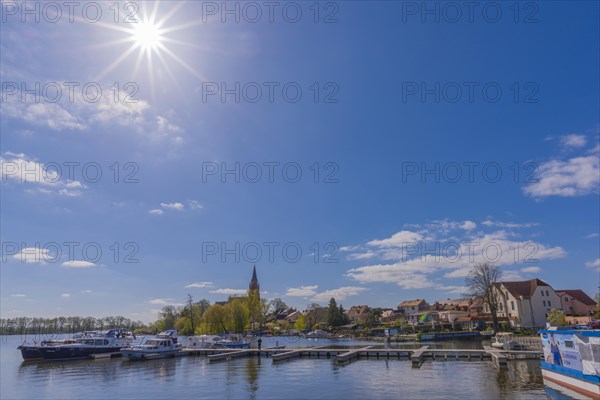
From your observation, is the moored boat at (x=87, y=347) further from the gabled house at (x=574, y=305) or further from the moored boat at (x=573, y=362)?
the gabled house at (x=574, y=305)

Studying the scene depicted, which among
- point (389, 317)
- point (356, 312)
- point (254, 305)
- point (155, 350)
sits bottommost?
point (389, 317)

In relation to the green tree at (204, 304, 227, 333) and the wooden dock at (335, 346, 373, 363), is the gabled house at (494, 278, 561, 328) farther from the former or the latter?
the green tree at (204, 304, 227, 333)

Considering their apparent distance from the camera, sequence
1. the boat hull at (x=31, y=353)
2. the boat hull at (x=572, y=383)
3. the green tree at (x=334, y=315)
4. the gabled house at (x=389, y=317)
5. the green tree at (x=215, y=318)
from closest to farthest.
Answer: the boat hull at (x=572, y=383) < the boat hull at (x=31, y=353) < the green tree at (x=215, y=318) < the green tree at (x=334, y=315) < the gabled house at (x=389, y=317)

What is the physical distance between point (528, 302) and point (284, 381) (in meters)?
72.8

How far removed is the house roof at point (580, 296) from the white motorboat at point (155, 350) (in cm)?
8474

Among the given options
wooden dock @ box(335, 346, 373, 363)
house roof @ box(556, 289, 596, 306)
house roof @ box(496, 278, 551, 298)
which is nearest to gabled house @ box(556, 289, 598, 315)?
house roof @ box(556, 289, 596, 306)

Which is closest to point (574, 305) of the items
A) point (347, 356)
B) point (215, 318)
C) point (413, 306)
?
point (413, 306)

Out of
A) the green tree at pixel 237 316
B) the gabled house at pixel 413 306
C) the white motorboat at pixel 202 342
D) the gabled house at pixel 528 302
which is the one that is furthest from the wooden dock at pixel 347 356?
the gabled house at pixel 413 306

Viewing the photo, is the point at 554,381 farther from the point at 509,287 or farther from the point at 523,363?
the point at 509,287

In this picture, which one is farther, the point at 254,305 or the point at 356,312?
the point at 356,312

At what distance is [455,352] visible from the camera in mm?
44719

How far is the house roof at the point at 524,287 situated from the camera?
8627 cm

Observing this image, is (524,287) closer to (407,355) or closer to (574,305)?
(574,305)

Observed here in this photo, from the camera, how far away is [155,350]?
55.1 metres
